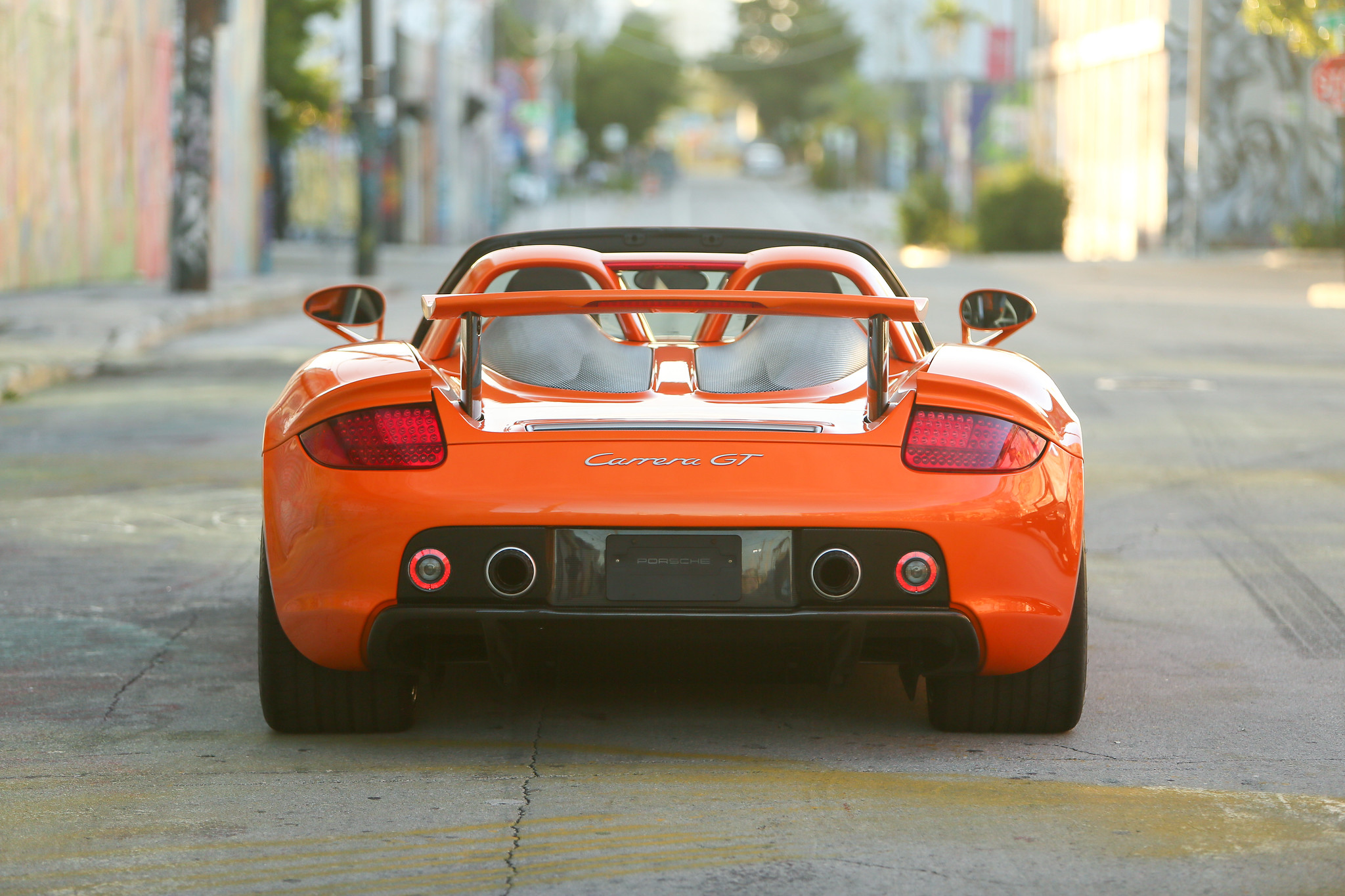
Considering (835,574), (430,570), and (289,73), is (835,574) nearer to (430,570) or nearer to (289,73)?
(430,570)

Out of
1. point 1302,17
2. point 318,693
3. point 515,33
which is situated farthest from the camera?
point 515,33

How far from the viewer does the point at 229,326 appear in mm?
20688

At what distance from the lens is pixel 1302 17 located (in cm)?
2602

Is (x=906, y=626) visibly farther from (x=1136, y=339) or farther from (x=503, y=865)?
(x=1136, y=339)

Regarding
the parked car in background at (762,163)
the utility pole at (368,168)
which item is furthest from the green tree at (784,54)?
the utility pole at (368,168)

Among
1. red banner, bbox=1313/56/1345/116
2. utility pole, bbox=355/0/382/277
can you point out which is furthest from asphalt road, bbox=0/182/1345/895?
utility pole, bbox=355/0/382/277

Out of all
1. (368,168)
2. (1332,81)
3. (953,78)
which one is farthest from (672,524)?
(953,78)

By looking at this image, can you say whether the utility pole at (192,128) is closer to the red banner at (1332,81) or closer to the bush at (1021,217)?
the red banner at (1332,81)

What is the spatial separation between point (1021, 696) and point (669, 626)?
0.94 meters

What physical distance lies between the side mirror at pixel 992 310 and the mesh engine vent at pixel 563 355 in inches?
42.5

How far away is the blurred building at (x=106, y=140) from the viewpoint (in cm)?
2348

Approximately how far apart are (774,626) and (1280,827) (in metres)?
1.10

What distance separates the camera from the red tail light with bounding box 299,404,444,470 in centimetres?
416

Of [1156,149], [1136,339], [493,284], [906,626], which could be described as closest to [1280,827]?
[906,626]
